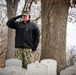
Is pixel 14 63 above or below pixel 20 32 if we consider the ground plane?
below

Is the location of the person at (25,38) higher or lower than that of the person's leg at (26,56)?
higher

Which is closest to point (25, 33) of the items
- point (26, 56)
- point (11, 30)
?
point (26, 56)

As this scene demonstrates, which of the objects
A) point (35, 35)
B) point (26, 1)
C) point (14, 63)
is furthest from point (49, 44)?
point (26, 1)

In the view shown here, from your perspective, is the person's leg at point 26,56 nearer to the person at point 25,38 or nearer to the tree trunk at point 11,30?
the person at point 25,38

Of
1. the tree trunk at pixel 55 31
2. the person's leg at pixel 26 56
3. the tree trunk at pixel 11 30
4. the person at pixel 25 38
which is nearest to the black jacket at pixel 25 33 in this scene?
the person at pixel 25 38

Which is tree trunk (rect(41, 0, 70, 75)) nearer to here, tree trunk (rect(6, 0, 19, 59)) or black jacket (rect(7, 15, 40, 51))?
black jacket (rect(7, 15, 40, 51))

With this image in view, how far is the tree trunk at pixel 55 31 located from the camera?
1073 cm

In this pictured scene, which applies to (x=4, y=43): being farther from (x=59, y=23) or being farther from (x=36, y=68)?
(x=36, y=68)

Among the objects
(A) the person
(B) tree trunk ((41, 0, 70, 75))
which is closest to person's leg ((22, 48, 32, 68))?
(A) the person

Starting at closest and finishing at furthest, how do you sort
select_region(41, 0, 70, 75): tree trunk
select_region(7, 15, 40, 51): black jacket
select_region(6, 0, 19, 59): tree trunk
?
select_region(7, 15, 40, 51): black jacket < select_region(41, 0, 70, 75): tree trunk < select_region(6, 0, 19, 59): tree trunk

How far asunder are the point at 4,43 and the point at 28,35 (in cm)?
2542

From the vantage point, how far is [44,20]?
10898mm

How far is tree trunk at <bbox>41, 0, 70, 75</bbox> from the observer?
35.2ft

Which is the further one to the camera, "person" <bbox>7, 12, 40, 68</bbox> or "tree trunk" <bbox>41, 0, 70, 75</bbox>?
"tree trunk" <bbox>41, 0, 70, 75</bbox>
